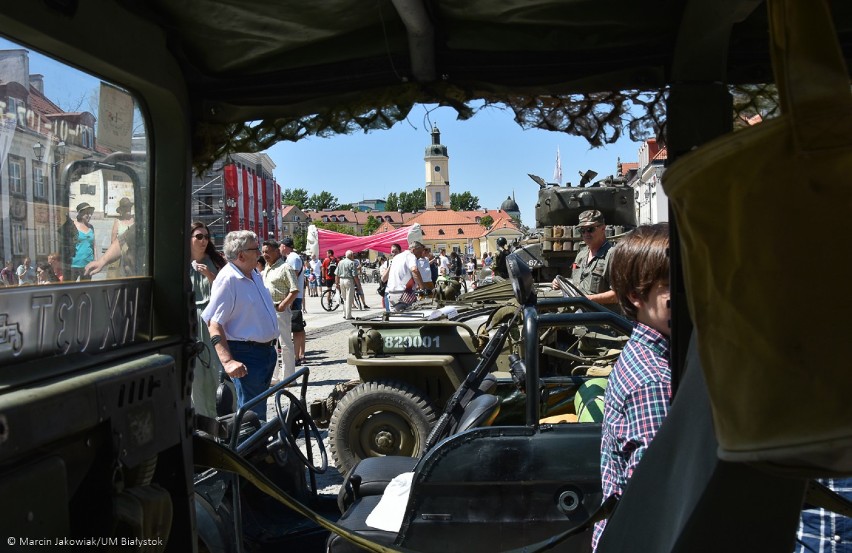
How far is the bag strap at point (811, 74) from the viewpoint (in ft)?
2.70

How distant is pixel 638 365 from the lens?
2029 mm

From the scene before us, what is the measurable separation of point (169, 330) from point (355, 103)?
3.26ft

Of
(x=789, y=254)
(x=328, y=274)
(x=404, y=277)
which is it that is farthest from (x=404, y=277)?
(x=789, y=254)

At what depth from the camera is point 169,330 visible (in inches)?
94.0

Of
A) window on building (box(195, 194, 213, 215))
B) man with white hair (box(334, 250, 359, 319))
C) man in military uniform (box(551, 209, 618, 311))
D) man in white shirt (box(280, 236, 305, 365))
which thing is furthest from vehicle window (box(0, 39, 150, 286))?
man with white hair (box(334, 250, 359, 319))

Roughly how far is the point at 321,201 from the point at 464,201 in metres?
27.2

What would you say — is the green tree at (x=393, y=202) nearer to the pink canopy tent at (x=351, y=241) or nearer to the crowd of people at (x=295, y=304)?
the pink canopy tent at (x=351, y=241)

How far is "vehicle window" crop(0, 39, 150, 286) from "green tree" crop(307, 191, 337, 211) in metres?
143

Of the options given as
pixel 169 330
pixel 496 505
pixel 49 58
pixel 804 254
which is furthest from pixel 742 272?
pixel 496 505

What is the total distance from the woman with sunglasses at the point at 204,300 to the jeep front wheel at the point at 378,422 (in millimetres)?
1087

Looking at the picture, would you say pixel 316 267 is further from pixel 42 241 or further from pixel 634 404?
pixel 634 404

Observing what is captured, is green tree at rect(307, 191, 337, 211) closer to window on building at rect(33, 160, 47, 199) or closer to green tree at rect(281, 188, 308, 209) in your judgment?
green tree at rect(281, 188, 308, 209)

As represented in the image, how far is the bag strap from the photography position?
0.82m

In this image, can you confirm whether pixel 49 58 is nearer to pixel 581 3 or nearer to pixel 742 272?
pixel 581 3
